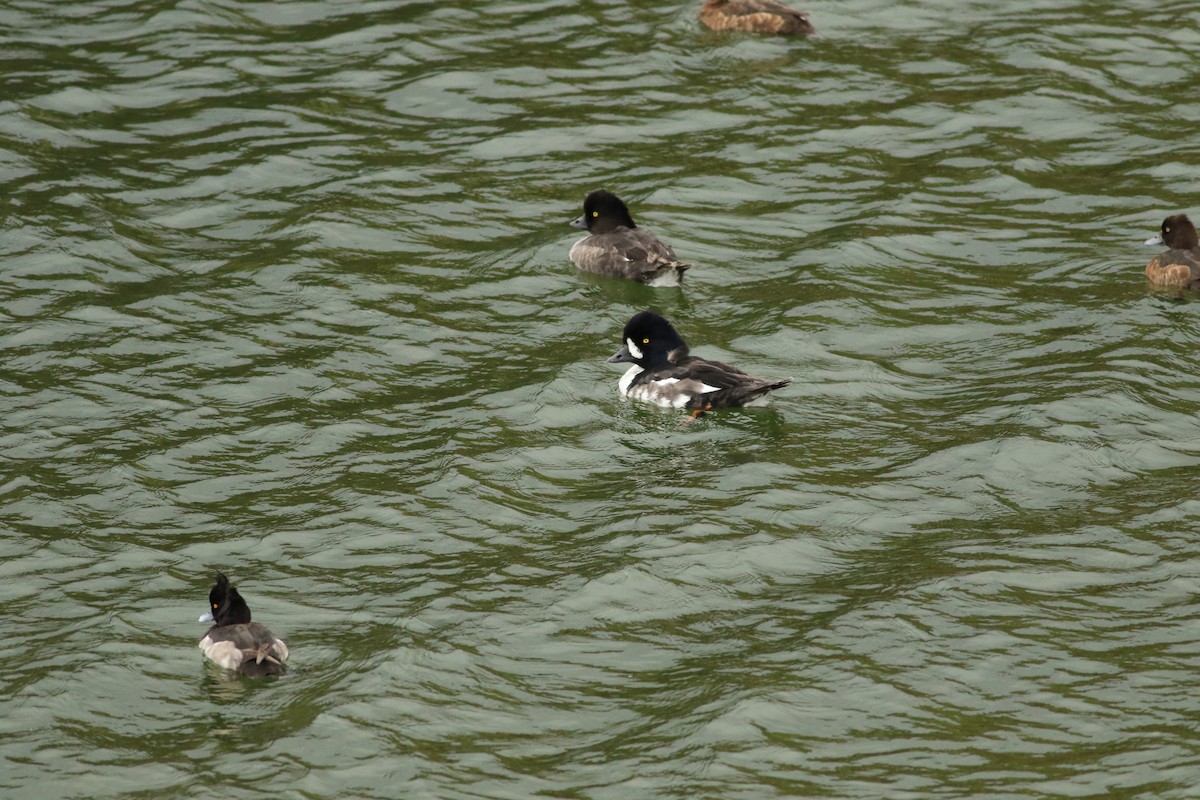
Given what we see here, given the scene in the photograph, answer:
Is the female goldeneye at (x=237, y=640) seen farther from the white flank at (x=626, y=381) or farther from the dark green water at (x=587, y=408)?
the white flank at (x=626, y=381)

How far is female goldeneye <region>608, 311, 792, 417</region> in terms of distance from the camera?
16016 millimetres

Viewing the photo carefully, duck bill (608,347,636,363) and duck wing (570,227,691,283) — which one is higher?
duck wing (570,227,691,283)

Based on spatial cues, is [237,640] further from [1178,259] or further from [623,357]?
[1178,259]

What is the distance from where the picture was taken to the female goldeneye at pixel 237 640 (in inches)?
465

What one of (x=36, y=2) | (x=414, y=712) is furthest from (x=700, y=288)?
(x=36, y=2)

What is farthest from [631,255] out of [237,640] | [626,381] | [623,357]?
[237,640]

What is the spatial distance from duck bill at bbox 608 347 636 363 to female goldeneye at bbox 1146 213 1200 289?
6203mm

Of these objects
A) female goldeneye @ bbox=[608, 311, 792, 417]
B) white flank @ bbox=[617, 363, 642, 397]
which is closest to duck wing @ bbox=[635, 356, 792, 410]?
female goldeneye @ bbox=[608, 311, 792, 417]

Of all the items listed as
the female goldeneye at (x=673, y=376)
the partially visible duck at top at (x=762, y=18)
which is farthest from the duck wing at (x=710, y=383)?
the partially visible duck at top at (x=762, y=18)

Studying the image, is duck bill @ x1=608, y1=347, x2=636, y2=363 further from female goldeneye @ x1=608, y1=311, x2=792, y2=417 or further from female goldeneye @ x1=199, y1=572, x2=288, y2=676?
female goldeneye @ x1=199, y1=572, x2=288, y2=676

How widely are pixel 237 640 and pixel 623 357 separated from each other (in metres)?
6.23

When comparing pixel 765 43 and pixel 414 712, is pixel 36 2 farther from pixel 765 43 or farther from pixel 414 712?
pixel 414 712

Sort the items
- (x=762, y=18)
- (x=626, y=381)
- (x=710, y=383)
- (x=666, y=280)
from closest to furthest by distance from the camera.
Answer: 1. (x=710, y=383)
2. (x=626, y=381)
3. (x=666, y=280)
4. (x=762, y=18)

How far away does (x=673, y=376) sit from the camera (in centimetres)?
1628
